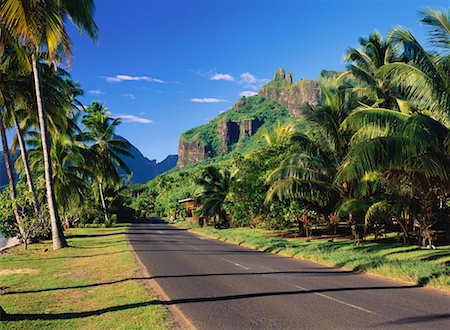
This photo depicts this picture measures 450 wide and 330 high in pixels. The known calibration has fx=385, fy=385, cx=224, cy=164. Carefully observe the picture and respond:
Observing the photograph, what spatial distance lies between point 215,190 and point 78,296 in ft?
103

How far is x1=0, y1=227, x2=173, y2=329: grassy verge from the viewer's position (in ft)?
20.2

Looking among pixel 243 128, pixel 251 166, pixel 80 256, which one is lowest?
pixel 80 256

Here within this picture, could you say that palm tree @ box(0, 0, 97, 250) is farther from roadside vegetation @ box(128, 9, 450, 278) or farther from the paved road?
roadside vegetation @ box(128, 9, 450, 278)

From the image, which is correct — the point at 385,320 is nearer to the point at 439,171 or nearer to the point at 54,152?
the point at 439,171

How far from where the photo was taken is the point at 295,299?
760 centimetres

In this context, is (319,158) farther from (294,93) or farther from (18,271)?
(294,93)

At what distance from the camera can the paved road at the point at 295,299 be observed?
19.7 ft

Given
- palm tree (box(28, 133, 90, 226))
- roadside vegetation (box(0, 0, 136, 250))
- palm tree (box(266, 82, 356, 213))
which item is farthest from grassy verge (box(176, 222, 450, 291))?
palm tree (box(28, 133, 90, 226))

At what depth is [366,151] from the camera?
35.2 feet

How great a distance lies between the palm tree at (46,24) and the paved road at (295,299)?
321 inches

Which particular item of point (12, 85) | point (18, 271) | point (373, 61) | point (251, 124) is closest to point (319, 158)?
point (373, 61)

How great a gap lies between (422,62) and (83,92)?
31560mm

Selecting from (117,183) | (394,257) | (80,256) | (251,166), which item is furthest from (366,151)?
(117,183)

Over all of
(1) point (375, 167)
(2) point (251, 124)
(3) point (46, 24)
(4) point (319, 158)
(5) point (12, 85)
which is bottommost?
(1) point (375, 167)
